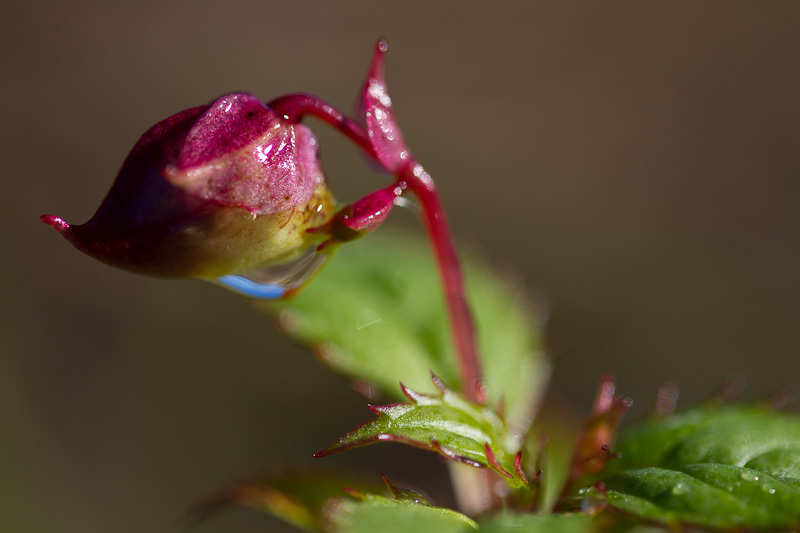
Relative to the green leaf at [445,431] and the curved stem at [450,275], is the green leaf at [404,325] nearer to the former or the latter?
the curved stem at [450,275]

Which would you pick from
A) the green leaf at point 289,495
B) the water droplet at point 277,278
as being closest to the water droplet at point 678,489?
the water droplet at point 277,278

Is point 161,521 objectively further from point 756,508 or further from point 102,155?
point 756,508

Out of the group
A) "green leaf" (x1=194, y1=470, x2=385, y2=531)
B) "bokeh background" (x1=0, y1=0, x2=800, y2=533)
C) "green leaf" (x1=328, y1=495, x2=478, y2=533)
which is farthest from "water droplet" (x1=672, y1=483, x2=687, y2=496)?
"bokeh background" (x1=0, y1=0, x2=800, y2=533)

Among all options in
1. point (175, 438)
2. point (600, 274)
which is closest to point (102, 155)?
point (175, 438)

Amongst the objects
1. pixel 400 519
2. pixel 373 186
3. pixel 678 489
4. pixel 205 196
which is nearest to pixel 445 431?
pixel 400 519

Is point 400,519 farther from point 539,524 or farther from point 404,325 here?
→ point 404,325

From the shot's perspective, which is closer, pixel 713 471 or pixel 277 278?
pixel 713 471

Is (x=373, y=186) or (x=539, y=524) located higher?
(x=373, y=186)
